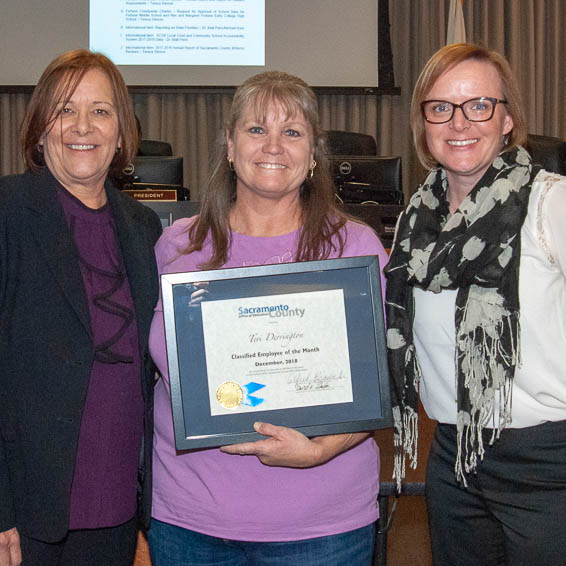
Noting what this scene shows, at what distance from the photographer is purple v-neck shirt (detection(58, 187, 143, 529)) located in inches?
68.1

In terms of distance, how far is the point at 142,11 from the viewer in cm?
620

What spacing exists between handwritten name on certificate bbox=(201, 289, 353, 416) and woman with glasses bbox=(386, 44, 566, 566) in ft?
0.94

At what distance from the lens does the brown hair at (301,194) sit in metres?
1.88

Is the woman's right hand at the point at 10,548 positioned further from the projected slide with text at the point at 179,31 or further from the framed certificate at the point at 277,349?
the projected slide with text at the point at 179,31

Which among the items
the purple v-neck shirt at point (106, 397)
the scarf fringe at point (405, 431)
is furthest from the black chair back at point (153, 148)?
the scarf fringe at point (405, 431)

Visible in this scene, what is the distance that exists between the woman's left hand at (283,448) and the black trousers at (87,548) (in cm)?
40

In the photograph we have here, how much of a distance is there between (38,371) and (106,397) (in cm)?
17

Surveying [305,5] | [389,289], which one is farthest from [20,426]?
[305,5]

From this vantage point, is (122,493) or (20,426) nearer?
(20,426)

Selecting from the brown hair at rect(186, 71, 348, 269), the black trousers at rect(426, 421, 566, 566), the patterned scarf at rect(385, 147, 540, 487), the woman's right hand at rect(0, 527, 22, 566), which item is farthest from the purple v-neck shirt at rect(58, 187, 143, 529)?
the black trousers at rect(426, 421, 566, 566)

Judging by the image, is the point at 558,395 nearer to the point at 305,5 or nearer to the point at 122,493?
the point at 122,493

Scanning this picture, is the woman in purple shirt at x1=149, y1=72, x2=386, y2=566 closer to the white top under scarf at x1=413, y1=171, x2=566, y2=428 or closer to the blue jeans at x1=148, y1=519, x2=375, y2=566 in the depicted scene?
the blue jeans at x1=148, y1=519, x2=375, y2=566

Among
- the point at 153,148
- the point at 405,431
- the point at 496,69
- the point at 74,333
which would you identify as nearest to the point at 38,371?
the point at 74,333

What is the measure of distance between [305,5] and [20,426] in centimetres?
572
